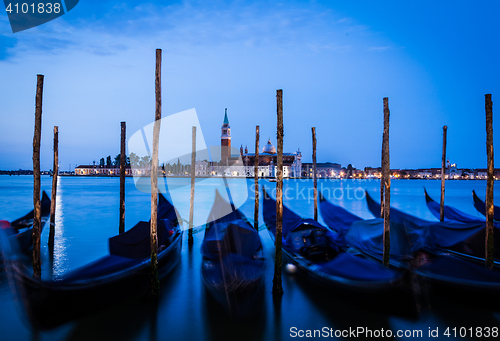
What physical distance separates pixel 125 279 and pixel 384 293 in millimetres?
2900

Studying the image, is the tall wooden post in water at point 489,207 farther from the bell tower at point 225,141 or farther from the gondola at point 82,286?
the bell tower at point 225,141

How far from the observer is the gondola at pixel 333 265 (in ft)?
10.5

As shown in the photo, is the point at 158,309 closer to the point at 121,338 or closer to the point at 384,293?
the point at 121,338

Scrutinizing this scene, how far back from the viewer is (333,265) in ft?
12.3

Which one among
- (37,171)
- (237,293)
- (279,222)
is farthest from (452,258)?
(37,171)

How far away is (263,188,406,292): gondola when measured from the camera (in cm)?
321

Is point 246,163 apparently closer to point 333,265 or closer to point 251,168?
point 251,168

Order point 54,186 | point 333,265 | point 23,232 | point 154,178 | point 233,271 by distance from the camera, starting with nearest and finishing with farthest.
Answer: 1. point 233,271
2. point 333,265
3. point 154,178
4. point 23,232
5. point 54,186

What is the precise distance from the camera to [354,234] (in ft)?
17.7

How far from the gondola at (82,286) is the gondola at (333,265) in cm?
216

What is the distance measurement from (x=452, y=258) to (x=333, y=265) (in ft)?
4.86

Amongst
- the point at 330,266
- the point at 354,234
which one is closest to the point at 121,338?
the point at 330,266

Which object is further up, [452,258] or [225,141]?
[225,141]

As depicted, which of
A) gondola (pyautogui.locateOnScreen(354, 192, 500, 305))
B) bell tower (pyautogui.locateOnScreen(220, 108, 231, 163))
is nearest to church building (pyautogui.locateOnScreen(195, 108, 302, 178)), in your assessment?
bell tower (pyautogui.locateOnScreen(220, 108, 231, 163))
